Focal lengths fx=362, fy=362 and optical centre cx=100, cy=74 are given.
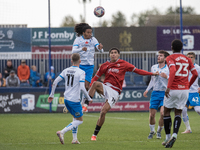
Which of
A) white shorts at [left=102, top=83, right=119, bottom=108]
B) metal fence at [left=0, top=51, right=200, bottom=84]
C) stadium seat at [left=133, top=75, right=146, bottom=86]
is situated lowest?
stadium seat at [left=133, top=75, right=146, bottom=86]

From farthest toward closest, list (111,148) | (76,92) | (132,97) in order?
(132,97)
(76,92)
(111,148)

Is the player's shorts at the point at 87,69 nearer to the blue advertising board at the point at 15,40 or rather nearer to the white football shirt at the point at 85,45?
the white football shirt at the point at 85,45

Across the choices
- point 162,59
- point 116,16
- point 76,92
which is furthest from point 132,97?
point 116,16

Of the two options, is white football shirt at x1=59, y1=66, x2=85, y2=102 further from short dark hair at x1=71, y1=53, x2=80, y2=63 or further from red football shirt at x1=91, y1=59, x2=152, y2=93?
red football shirt at x1=91, y1=59, x2=152, y2=93

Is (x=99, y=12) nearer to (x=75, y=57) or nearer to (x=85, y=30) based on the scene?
(x=85, y=30)

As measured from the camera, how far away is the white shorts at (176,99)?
7688 mm

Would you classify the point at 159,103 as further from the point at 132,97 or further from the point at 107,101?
the point at 132,97

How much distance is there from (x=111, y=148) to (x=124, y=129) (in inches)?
171

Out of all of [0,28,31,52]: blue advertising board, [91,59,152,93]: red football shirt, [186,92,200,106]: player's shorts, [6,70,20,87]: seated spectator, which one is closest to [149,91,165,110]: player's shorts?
[91,59,152,93]: red football shirt

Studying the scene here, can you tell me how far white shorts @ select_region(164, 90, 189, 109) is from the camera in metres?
7.69

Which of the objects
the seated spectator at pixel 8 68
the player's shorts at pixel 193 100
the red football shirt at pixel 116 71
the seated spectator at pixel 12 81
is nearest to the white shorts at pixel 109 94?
the red football shirt at pixel 116 71

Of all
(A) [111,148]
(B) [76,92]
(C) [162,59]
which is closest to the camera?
(A) [111,148]

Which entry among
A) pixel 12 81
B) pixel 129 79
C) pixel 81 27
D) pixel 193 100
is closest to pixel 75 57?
pixel 81 27

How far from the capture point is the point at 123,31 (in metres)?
23.0
